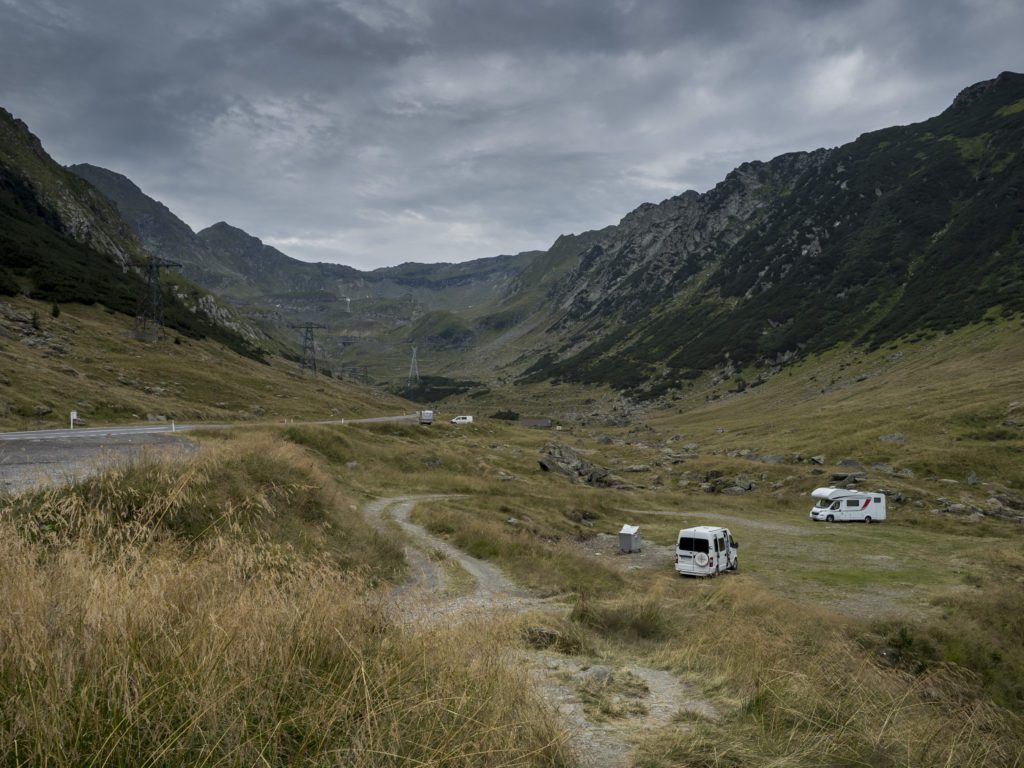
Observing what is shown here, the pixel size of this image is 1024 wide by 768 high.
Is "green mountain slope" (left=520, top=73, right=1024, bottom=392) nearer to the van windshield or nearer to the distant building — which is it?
the distant building

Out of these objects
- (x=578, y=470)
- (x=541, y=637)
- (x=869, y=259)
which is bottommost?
(x=578, y=470)

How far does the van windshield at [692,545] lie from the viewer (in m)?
23.4

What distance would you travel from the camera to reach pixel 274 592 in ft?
17.0

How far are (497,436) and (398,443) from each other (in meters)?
26.0

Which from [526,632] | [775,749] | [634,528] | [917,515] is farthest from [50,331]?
[917,515]

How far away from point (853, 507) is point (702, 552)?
66.6 feet

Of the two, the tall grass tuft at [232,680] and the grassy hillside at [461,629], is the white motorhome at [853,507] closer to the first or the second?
the grassy hillside at [461,629]

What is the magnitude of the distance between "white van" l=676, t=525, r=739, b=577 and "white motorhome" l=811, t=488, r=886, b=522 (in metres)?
17.6

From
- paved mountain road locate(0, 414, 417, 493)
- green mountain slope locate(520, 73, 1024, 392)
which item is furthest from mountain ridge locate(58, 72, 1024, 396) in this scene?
paved mountain road locate(0, 414, 417, 493)

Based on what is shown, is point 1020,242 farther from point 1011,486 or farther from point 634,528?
point 634,528

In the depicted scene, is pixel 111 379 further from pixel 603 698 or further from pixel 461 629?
pixel 603 698

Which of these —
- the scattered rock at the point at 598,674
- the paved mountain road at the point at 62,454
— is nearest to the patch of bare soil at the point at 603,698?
the scattered rock at the point at 598,674

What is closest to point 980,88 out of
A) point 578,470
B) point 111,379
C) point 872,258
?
point 872,258

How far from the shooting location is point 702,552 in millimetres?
23422
